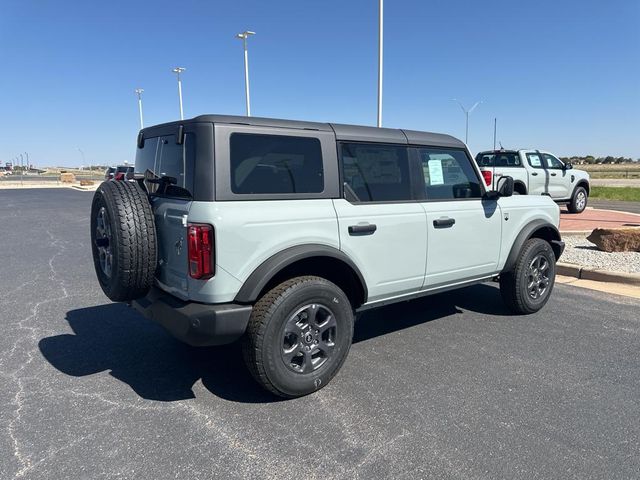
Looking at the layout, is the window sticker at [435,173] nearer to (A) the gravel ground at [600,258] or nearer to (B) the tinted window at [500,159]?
(A) the gravel ground at [600,258]

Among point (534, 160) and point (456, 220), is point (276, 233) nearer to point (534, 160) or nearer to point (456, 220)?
point (456, 220)

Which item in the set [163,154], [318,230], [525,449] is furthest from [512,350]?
[163,154]

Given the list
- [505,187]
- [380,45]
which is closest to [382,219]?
[505,187]

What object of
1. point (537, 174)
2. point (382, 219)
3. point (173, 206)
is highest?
point (537, 174)

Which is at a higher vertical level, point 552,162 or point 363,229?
point 552,162

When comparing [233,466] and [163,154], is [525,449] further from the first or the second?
[163,154]

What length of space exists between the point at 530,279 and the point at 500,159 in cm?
912

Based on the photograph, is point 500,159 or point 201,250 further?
point 500,159

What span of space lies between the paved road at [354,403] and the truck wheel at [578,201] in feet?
33.1

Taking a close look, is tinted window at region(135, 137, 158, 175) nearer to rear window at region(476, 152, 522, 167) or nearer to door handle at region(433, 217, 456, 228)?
door handle at region(433, 217, 456, 228)

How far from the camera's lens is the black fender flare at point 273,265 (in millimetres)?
3041

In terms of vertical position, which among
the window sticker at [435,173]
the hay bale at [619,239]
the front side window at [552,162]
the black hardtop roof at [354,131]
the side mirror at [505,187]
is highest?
the front side window at [552,162]

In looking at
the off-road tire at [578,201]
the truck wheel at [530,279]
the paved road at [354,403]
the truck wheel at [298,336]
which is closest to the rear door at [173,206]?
the truck wheel at [298,336]

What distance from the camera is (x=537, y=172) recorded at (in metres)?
13.0
